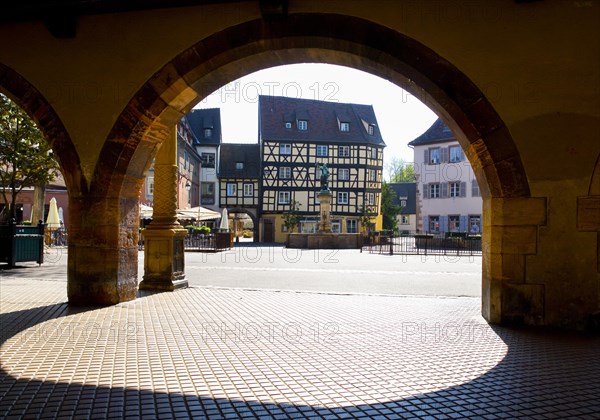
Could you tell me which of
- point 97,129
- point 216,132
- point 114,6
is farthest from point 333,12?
point 216,132

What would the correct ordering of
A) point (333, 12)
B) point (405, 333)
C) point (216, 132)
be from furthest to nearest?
point (216, 132) < point (333, 12) < point (405, 333)

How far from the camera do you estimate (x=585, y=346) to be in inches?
209

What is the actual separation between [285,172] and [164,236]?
34.7 metres

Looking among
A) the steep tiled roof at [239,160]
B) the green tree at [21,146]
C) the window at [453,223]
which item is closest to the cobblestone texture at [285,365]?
the green tree at [21,146]

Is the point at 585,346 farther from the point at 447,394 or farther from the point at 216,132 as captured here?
the point at 216,132

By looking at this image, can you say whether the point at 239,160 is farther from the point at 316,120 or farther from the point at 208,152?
A: the point at 316,120

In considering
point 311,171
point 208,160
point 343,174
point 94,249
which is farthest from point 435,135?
point 94,249

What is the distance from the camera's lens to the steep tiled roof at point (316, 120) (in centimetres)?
Answer: 4494

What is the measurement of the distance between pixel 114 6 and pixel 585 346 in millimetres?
6820

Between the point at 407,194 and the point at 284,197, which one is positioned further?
the point at 407,194

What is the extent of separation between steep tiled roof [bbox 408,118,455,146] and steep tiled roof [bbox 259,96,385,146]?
13.2 ft

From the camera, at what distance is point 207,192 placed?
163ft

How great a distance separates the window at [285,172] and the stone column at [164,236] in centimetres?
3408

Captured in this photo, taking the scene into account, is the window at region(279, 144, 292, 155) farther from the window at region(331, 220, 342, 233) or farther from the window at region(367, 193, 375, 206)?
the window at region(367, 193, 375, 206)
